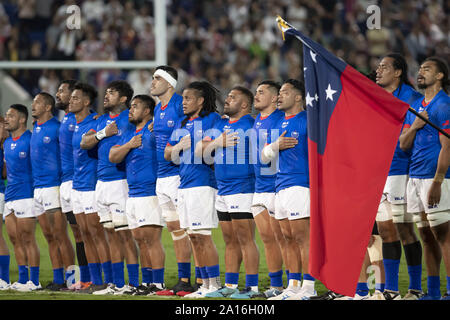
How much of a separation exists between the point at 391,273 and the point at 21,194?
13.4 ft

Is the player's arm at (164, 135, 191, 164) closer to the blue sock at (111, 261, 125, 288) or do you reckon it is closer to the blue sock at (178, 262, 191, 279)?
the blue sock at (178, 262, 191, 279)

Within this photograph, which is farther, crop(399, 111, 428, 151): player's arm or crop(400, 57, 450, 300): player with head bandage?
crop(399, 111, 428, 151): player's arm

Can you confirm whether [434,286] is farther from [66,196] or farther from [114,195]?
[66,196]

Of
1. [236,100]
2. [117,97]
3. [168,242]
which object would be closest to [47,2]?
[168,242]

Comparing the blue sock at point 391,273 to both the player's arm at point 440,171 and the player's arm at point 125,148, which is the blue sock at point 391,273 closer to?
the player's arm at point 440,171

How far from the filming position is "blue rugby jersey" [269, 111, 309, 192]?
24.6ft

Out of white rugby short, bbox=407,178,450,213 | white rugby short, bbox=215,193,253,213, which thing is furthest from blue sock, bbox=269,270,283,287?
white rugby short, bbox=407,178,450,213

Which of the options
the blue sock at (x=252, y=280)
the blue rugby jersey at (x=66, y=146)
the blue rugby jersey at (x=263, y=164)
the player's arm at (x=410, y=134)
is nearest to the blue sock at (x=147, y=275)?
the blue sock at (x=252, y=280)

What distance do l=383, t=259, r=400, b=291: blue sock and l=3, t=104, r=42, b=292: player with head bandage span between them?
3768mm

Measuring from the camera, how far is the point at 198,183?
314 inches

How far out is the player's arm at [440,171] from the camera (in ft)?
23.4

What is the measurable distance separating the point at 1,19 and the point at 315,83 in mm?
12592

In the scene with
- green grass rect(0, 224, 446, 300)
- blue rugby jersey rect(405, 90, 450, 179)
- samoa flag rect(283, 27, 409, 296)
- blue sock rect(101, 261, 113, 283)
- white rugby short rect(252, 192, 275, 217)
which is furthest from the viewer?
blue sock rect(101, 261, 113, 283)

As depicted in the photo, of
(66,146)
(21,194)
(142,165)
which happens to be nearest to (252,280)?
(142,165)
